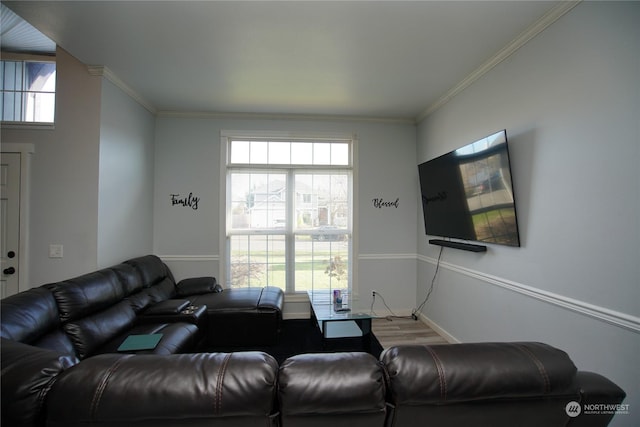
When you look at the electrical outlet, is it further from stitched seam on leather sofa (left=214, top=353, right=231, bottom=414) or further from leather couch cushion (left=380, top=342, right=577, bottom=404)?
leather couch cushion (left=380, top=342, right=577, bottom=404)

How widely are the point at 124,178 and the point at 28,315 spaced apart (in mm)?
1754

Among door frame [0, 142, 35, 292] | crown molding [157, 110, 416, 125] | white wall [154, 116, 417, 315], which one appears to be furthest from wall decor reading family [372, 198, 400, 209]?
door frame [0, 142, 35, 292]

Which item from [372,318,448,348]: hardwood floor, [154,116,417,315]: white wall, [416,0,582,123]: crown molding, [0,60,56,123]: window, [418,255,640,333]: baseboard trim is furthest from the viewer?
[154,116,417,315]: white wall

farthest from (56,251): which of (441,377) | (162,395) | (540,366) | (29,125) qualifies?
(540,366)

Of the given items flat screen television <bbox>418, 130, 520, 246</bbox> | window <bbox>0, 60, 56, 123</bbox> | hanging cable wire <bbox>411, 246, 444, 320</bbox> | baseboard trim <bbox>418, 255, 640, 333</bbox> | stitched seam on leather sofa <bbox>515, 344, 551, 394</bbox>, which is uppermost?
window <bbox>0, 60, 56, 123</bbox>

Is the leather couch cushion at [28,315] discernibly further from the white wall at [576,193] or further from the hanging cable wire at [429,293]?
the hanging cable wire at [429,293]

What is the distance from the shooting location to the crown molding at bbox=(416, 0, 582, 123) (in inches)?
68.4

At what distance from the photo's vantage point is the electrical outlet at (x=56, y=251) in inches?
98.8

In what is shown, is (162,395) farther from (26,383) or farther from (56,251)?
(56,251)

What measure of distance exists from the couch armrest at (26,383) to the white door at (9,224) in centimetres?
241

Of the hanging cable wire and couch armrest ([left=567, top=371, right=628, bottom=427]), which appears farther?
the hanging cable wire

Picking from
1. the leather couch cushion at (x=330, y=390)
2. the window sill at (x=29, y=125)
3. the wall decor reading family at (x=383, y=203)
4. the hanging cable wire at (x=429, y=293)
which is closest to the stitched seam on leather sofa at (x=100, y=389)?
the leather couch cushion at (x=330, y=390)

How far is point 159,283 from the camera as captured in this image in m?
3.10

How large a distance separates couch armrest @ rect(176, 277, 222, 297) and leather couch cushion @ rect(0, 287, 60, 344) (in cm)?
147
